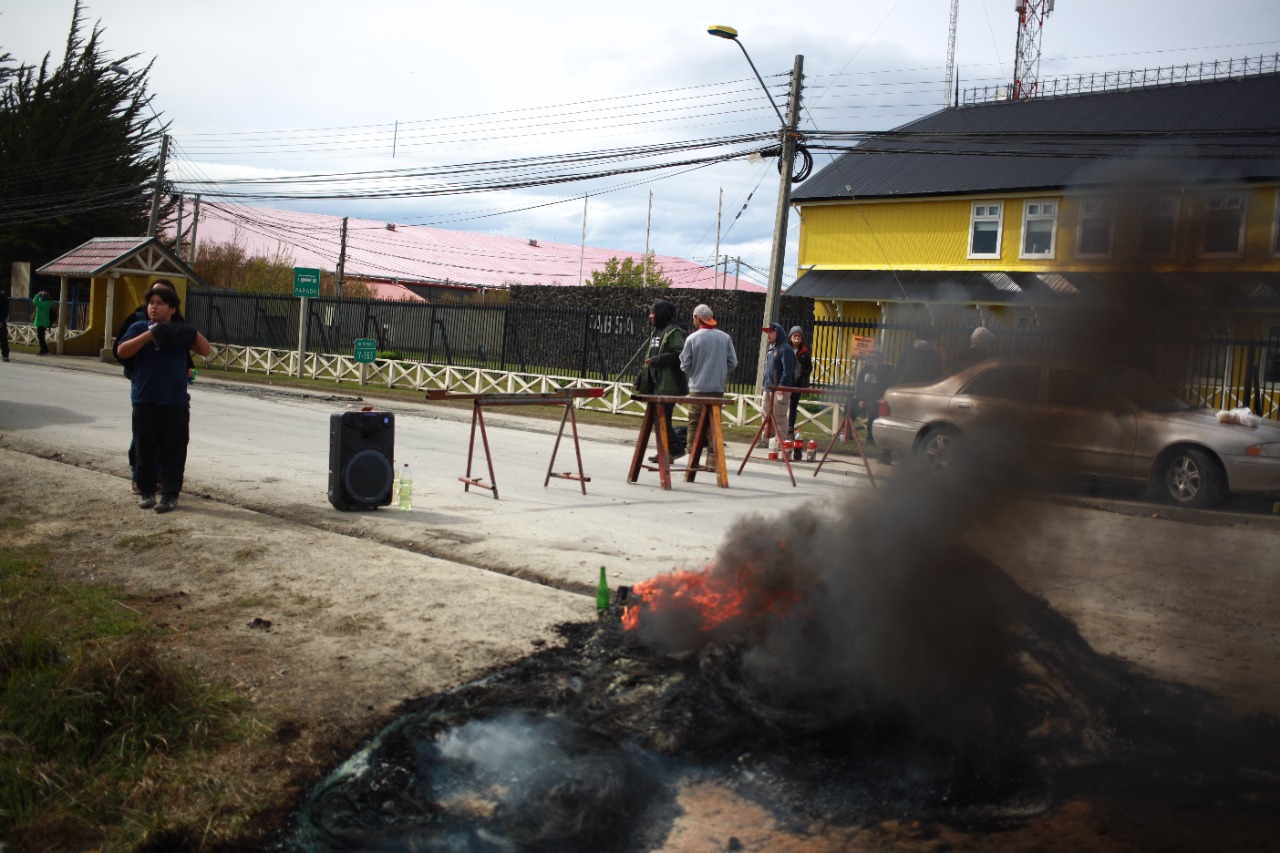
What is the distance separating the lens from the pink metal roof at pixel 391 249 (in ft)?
184

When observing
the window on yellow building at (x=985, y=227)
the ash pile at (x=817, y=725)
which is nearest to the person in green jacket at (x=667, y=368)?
the ash pile at (x=817, y=725)

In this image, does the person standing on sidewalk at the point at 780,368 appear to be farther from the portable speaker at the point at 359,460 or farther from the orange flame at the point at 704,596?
→ the orange flame at the point at 704,596

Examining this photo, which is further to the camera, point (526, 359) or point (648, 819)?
point (526, 359)

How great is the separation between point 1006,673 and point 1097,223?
2.13m

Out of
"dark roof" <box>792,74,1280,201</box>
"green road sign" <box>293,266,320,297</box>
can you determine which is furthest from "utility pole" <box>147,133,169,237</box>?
"dark roof" <box>792,74,1280,201</box>

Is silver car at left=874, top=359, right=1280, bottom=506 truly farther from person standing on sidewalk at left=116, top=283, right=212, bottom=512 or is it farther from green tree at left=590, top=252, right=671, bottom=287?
green tree at left=590, top=252, right=671, bottom=287

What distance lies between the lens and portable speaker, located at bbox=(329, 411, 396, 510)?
8.84 m

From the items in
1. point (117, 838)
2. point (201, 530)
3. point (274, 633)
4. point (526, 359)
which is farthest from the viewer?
point (526, 359)

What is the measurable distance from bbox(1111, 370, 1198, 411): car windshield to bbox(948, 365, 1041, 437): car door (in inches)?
15.7

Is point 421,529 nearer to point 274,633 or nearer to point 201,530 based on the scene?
point 201,530

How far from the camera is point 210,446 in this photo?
42.6ft

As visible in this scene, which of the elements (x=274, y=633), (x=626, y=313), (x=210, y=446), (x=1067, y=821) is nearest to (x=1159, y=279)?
(x=1067, y=821)

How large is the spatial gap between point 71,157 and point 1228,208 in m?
52.7

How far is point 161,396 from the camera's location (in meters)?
8.55
